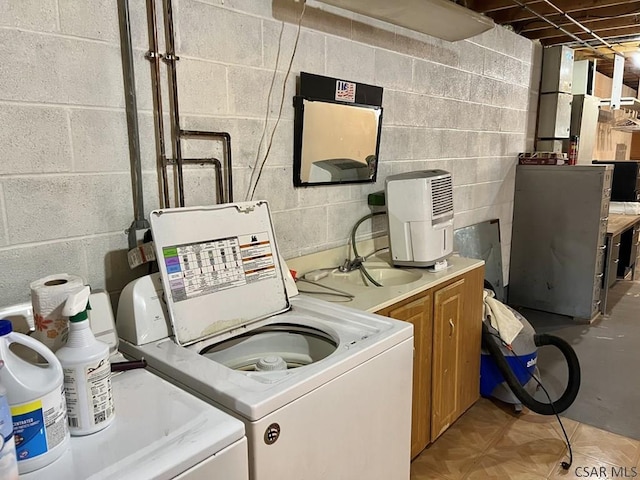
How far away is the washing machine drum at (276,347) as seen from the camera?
1.62 metres

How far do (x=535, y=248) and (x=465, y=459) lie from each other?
8.09 feet

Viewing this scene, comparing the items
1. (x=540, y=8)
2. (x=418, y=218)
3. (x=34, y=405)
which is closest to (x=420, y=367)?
(x=418, y=218)

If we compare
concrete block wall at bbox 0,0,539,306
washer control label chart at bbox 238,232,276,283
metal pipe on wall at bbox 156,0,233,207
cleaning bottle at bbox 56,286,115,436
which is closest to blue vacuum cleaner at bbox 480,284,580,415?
concrete block wall at bbox 0,0,539,306

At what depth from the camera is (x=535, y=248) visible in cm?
421

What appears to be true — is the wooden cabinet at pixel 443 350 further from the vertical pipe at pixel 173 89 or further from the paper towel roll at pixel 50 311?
the paper towel roll at pixel 50 311

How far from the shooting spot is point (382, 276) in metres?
2.50

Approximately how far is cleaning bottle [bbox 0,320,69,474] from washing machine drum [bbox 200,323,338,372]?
2.28 feet

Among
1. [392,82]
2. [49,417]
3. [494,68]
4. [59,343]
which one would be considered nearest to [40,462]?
[49,417]

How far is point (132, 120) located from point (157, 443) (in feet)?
3.47

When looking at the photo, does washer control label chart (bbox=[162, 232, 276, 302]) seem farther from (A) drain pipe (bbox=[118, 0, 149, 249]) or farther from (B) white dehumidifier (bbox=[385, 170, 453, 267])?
(B) white dehumidifier (bbox=[385, 170, 453, 267])

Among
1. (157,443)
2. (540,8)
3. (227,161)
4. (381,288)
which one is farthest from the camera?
(540,8)

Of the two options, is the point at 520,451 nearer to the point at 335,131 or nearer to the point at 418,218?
the point at 418,218

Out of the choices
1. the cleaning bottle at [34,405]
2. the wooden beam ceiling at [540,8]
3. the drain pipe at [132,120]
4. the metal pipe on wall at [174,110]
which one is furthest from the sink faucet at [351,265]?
the wooden beam ceiling at [540,8]

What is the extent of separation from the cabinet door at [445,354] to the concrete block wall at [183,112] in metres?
0.60
